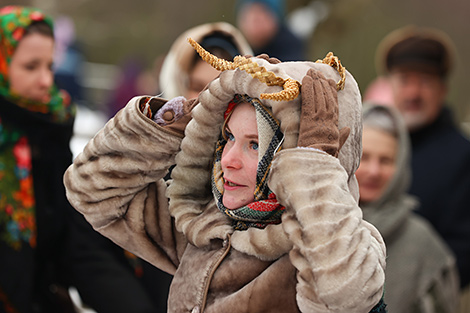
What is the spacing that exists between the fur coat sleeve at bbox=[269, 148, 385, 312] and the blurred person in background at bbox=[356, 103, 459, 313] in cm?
161

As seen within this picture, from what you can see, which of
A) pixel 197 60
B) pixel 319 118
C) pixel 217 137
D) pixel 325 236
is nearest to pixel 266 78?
pixel 319 118

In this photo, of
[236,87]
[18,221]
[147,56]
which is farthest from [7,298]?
[147,56]

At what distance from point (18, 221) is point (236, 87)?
159 cm

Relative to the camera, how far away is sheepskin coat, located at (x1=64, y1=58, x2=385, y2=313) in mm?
1351

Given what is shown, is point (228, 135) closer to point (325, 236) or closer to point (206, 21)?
point (325, 236)

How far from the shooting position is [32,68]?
9.14 ft

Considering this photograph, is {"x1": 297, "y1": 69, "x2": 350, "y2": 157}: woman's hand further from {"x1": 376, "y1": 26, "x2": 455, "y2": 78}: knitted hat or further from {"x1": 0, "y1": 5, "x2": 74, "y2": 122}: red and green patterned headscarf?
{"x1": 376, "y1": 26, "x2": 455, "y2": 78}: knitted hat

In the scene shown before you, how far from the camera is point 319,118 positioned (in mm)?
1430

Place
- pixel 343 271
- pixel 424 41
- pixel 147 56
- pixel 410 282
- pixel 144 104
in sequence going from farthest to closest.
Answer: pixel 147 56
pixel 424 41
pixel 410 282
pixel 144 104
pixel 343 271

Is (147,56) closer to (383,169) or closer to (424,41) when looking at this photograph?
(424,41)

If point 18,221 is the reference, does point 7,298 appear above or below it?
below

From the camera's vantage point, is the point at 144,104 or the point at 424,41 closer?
the point at 144,104

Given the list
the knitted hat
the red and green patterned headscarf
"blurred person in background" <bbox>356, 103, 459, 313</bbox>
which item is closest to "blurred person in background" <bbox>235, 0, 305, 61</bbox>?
the knitted hat

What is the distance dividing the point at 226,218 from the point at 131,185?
256 millimetres
